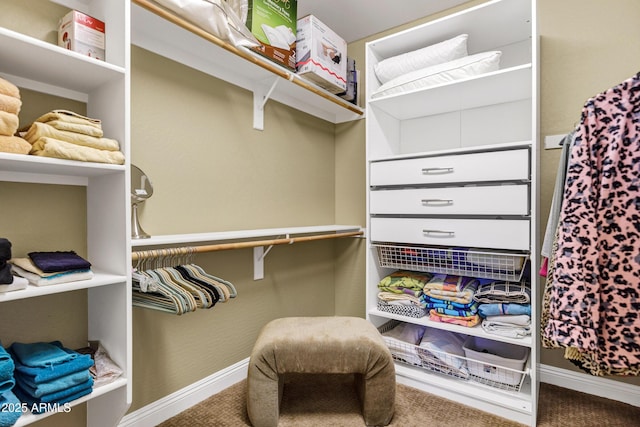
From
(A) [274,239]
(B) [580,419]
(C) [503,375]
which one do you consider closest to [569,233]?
(C) [503,375]

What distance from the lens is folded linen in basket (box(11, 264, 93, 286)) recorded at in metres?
Result: 1.02

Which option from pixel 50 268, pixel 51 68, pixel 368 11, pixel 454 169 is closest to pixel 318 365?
pixel 50 268

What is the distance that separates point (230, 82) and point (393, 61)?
989 millimetres

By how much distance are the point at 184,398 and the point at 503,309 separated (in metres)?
1.67

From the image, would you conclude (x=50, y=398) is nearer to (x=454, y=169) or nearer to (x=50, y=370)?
(x=50, y=370)

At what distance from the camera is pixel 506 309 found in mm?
1733

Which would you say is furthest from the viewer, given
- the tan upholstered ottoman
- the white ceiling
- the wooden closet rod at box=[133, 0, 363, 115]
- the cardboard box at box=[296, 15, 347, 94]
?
the white ceiling

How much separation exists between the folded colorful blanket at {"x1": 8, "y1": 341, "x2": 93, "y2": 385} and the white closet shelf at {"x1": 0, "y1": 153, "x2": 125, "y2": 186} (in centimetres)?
60

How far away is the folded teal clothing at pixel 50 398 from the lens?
0.98 metres

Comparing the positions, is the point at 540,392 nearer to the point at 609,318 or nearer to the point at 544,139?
the point at 609,318

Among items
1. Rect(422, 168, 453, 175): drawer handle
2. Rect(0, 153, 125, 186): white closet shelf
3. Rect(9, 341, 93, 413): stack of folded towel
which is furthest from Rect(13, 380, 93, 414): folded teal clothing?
Rect(422, 168, 453, 175): drawer handle

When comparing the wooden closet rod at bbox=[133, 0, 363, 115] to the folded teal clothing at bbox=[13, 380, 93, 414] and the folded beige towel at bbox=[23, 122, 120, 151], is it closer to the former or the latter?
the folded beige towel at bbox=[23, 122, 120, 151]

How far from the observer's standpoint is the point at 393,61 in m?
2.10

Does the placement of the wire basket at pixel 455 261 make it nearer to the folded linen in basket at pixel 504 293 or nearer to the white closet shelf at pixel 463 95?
the folded linen in basket at pixel 504 293
